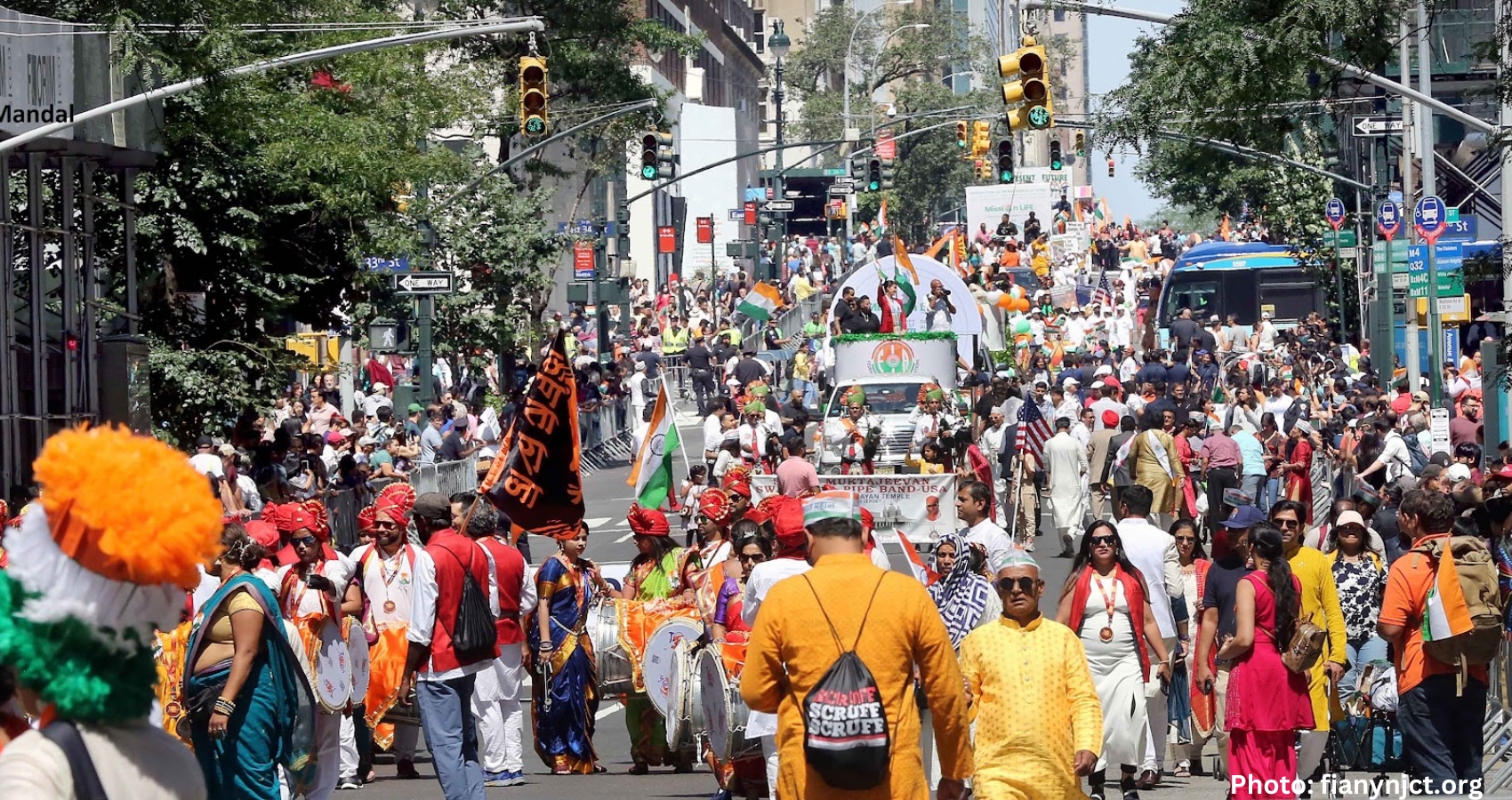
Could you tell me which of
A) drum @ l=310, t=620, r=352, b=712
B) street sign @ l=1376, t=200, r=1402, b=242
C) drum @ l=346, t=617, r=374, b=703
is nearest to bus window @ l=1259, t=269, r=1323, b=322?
street sign @ l=1376, t=200, r=1402, b=242

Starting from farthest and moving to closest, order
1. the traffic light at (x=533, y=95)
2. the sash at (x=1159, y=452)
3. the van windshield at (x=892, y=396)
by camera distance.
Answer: the van windshield at (x=892, y=396) → the traffic light at (x=533, y=95) → the sash at (x=1159, y=452)

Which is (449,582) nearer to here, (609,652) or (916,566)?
(609,652)

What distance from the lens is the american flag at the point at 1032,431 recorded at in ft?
80.6

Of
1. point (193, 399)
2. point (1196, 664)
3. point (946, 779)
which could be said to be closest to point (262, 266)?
point (193, 399)

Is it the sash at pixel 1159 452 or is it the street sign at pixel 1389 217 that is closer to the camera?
the sash at pixel 1159 452

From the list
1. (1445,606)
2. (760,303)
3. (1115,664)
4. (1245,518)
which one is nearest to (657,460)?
(1245,518)

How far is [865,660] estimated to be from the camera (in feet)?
22.2

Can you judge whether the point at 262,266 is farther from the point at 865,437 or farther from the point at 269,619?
the point at 269,619

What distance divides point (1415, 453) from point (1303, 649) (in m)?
13.6

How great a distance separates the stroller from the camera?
11.9 meters

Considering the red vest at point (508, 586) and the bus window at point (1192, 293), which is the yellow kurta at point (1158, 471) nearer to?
the red vest at point (508, 586)

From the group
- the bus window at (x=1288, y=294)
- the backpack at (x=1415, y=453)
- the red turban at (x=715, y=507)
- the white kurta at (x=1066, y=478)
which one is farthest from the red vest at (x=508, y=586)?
the bus window at (x=1288, y=294)

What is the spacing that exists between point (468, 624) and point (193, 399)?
51.2ft

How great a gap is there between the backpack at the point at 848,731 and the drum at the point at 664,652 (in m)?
4.95
